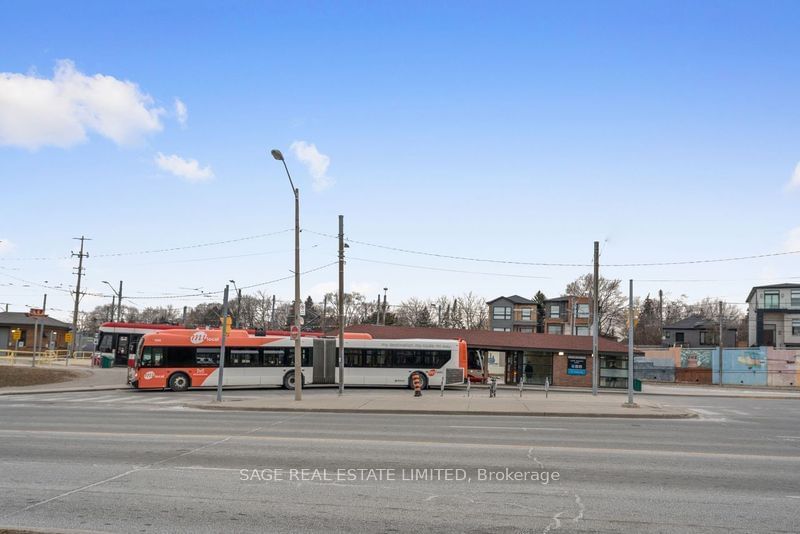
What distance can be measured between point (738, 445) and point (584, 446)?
361cm

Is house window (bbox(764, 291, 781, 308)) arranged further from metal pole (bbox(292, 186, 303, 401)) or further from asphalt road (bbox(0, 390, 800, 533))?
metal pole (bbox(292, 186, 303, 401))

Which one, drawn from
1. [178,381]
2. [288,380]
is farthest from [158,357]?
[288,380]

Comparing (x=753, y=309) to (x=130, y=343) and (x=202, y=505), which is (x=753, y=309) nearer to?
(x=130, y=343)

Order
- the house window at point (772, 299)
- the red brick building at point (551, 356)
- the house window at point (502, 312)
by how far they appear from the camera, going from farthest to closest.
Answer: the house window at point (502, 312) < the house window at point (772, 299) < the red brick building at point (551, 356)

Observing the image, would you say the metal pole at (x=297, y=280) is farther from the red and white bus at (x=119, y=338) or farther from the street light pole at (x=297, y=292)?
the red and white bus at (x=119, y=338)

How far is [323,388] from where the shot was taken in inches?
1433

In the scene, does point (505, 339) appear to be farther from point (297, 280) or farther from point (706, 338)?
point (706, 338)

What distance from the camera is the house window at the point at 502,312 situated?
97.2 m

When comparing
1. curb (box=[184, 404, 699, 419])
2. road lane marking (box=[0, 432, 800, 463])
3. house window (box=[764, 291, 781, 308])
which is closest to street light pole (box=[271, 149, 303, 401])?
curb (box=[184, 404, 699, 419])

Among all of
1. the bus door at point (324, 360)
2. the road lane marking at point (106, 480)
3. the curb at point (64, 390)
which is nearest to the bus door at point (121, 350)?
the curb at point (64, 390)

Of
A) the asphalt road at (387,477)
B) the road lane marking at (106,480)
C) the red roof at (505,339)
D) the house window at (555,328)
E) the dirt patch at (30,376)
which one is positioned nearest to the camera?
the asphalt road at (387,477)

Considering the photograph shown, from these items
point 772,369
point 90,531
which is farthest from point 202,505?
point 772,369

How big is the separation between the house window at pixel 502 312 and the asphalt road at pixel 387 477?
8028cm

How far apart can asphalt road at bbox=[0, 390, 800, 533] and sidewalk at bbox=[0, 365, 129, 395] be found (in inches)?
650
